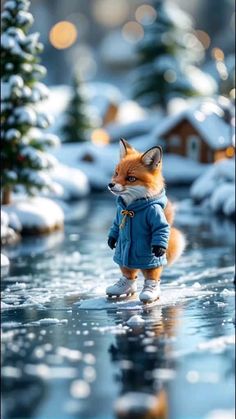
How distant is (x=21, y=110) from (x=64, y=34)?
36.8 m

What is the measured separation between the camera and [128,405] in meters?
6.51

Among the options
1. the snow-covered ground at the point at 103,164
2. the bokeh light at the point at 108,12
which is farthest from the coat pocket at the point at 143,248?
the bokeh light at the point at 108,12

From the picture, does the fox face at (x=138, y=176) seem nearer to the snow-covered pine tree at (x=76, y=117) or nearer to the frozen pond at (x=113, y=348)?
the frozen pond at (x=113, y=348)

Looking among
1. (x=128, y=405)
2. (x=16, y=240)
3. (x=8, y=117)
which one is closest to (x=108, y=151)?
(x=8, y=117)

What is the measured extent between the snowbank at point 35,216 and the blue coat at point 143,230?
861cm

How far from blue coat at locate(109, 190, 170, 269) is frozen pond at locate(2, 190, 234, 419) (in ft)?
1.71

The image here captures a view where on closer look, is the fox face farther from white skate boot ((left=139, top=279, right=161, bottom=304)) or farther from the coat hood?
white skate boot ((left=139, top=279, right=161, bottom=304))

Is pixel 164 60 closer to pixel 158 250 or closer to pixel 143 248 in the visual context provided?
pixel 143 248

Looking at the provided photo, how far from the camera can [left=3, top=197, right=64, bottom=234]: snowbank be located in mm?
18203

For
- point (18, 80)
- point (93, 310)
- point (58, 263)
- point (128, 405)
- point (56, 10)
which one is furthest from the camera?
point (56, 10)

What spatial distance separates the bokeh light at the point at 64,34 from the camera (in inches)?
2134

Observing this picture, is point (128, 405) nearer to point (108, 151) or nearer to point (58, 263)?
point (58, 263)

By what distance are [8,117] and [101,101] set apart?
19275 mm

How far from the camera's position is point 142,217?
9.47 meters
